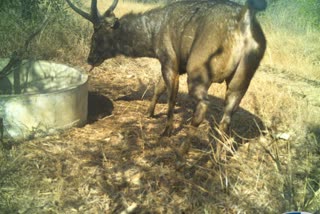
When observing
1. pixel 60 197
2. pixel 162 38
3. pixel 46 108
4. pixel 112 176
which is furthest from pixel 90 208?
pixel 162 38

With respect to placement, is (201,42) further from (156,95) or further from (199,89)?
(156,95)

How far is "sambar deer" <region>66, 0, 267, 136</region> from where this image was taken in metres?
4.87

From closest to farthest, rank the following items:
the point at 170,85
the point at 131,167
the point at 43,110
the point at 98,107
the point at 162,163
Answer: the point at 131,167
the point at 162,163
the point at 43,110
the point at 170,85
the point at 98,107

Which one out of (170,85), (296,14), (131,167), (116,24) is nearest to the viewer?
(131,167)

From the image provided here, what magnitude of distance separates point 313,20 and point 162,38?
25.5 ft

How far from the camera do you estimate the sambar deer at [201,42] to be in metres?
4.87

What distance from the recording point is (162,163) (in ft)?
16.7

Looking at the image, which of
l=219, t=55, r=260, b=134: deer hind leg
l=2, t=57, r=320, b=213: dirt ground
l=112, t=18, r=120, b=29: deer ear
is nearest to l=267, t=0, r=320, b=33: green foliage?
l=2, t=57, r=320, b=213: dirt ground

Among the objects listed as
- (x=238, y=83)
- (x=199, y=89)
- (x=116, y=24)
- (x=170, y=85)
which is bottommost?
(x=170, y=85)

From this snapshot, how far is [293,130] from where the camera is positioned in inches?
248

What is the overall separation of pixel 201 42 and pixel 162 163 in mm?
1574

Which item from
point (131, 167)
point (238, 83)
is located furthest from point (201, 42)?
point (131, 167)

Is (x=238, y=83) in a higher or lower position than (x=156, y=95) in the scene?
higher

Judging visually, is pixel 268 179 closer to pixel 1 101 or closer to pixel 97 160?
pixel 97 160
